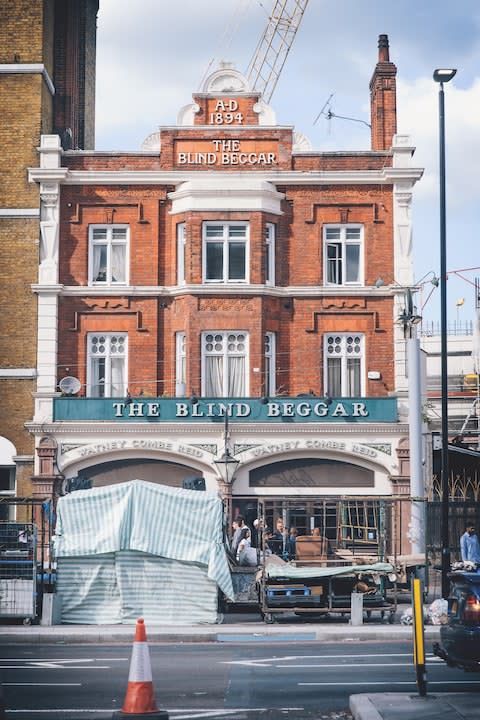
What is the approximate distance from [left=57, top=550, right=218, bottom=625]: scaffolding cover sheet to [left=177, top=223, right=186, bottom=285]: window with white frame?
14.6 metres

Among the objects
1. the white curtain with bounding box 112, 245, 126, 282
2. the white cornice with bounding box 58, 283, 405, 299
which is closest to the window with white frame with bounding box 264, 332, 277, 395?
the white cornice with bounding box 58, 283, 405, 299

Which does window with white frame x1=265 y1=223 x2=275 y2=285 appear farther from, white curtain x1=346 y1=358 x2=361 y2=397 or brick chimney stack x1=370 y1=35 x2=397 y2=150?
brick chimney stack x1=370 y1=35 x2=397 y2=150

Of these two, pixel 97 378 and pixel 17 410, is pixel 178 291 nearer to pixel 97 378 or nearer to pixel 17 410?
pixel 97 378

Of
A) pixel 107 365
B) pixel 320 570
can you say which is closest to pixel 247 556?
pixel 320 570

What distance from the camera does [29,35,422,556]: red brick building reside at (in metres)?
33.7

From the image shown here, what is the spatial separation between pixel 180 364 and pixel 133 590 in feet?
45.7

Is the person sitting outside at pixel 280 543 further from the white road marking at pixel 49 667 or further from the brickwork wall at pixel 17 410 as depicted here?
the brickwork wall at pixel 17 410

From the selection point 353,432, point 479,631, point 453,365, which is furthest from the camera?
point 453,365

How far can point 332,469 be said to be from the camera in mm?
34219

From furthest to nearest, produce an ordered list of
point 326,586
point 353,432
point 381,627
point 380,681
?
1. point 353,432
2. point 326,586
3. point 381,627
4. point 380,681

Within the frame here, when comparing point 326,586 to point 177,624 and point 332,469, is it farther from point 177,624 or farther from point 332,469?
point 332,469

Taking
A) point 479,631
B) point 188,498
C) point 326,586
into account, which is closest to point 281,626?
point 326,586

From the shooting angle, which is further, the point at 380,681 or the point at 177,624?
the point at 177,624

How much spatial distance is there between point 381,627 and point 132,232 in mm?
17975
